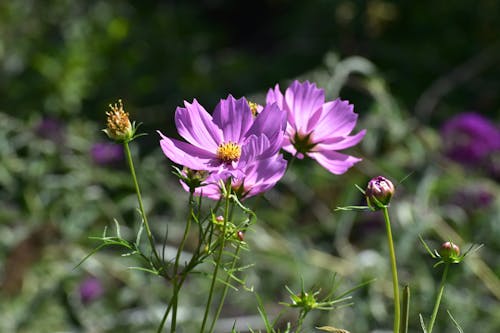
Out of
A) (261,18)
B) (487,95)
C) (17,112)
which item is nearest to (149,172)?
(17,112)

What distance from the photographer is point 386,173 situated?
1526mm

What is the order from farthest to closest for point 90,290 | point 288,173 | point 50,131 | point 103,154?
1. point 50,131
2. point 103,154
3. point 90,290
4. point 288,173

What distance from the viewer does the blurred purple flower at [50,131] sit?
7.04 feet

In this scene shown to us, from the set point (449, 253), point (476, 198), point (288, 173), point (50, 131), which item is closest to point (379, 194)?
point (449, 253)

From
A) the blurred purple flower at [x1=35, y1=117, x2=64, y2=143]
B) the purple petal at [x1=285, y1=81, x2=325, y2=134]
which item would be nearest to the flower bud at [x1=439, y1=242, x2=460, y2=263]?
the purple petal at [x1=285, y1=81, x2=325, y2=134]

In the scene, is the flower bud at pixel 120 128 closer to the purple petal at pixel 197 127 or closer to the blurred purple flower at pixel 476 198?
the purple petal at pixel 197 127

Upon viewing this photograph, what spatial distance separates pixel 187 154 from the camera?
0.41 meters

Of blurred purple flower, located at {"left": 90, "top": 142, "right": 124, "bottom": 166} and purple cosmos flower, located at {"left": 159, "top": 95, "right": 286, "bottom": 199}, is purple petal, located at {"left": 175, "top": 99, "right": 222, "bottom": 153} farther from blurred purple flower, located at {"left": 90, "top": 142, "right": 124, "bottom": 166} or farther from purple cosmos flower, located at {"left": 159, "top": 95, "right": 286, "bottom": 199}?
blurred purple flower, located at {"left": 90, "top": 142, "right": 124, "bottom": 166}

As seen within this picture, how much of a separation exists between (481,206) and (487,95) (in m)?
1.11

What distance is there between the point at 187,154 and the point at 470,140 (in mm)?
1329

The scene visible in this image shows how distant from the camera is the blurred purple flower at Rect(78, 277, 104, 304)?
5.43ft

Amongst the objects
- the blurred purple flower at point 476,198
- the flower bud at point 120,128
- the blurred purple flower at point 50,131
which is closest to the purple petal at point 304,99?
the flower bud at point 120,128

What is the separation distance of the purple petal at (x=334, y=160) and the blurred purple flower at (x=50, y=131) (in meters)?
1.75

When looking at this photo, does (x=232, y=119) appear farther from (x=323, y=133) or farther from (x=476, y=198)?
(x=476, y=198)
